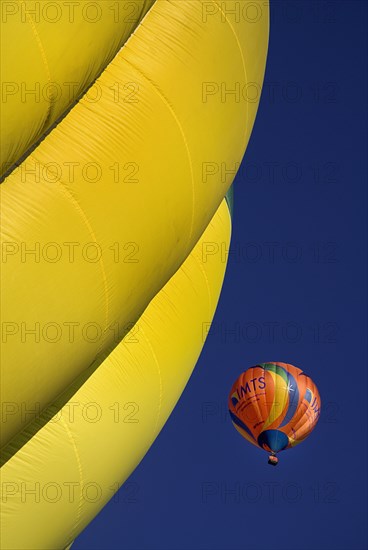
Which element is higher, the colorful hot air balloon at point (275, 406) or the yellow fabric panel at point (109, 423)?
the colorful hot air balloon at point (275, 406)

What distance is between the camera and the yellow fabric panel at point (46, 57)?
4234mm

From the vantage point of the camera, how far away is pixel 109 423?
5516mm

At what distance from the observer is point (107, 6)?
457cm

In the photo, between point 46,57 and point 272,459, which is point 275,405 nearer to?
point 272,459

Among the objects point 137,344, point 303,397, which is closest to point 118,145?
point 137,344

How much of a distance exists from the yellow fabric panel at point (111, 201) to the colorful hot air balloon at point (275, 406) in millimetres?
9788

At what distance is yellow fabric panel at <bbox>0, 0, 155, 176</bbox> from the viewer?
423 cm

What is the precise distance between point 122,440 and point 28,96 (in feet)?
7.19

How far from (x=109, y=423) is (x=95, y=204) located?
4.88 feet

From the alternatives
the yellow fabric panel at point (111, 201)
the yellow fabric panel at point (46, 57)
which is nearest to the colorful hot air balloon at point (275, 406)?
the yellow fabric panel at point (111, 201)

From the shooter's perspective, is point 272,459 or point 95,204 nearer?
point 95,204

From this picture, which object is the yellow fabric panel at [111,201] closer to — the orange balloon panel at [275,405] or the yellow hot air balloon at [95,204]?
the yellow hot air balloon at [95,204]

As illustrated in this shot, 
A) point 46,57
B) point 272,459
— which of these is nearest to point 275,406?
point 272,459

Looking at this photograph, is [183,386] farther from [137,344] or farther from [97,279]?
[97,279]
